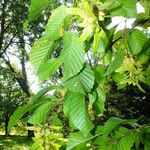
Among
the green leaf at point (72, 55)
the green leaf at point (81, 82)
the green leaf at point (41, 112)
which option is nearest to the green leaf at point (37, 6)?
the green leaf at point (72, 55)

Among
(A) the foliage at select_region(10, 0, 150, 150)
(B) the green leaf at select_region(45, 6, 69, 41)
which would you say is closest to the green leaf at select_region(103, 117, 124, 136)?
(A) the foliage at select_region(10, 0, 150, 150)

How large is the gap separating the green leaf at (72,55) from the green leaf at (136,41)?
0.53 metres

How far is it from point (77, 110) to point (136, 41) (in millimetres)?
497

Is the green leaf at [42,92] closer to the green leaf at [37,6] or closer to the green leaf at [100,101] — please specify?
the green leaf at [100,101]

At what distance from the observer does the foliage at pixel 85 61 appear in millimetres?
940

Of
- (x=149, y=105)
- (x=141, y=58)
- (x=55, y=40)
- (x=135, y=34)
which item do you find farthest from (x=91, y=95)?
(x=149, y=105)

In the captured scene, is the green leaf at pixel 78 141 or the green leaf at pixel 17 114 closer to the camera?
the green leaf at pixel 17 114

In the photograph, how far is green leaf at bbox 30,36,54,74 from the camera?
1.09 meters

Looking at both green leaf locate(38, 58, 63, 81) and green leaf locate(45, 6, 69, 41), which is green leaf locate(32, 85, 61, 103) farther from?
green leaf locate(45, 6, 69, 41)

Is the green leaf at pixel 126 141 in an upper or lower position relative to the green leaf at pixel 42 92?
lower

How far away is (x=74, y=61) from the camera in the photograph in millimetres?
922

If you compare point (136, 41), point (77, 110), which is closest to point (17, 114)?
point (77, 110)

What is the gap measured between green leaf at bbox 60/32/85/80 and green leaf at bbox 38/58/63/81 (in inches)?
3.2

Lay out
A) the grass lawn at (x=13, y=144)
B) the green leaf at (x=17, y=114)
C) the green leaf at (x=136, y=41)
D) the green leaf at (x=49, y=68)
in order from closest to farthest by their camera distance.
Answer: the green leaf at (x=49, y=68) < the green leaf at (x=17, y=114) < the green leaf at (x=136, y=41) < the grass lawn at (x=13, y=144)
